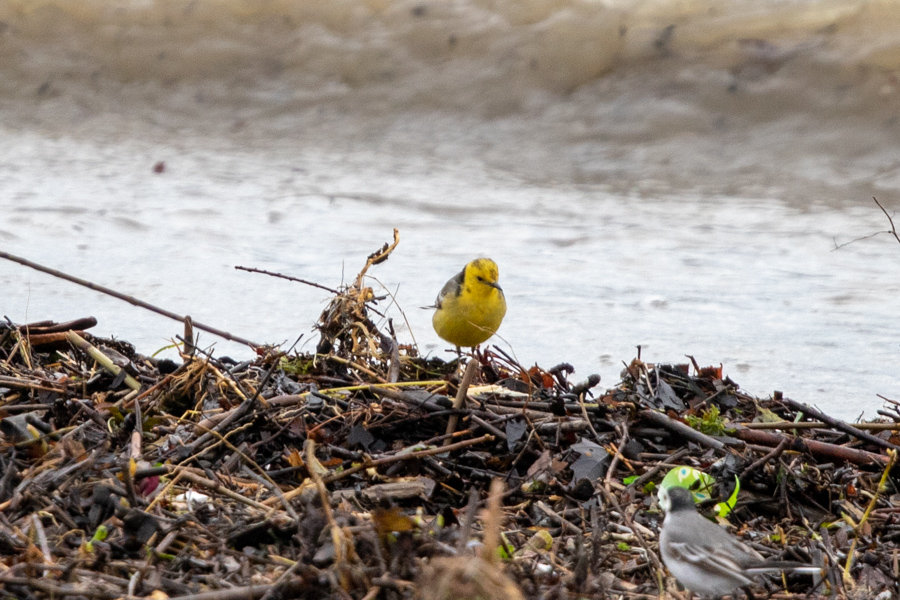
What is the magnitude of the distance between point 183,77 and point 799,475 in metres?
10.9

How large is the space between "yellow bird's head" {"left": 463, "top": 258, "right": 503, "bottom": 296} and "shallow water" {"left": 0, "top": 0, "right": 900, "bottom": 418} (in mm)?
264

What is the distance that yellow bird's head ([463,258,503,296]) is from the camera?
4586mm

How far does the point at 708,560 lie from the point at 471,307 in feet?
8.46

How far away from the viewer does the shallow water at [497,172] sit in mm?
5949

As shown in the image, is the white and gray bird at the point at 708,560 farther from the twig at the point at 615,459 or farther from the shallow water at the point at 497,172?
the shallow water at the point at 497,172

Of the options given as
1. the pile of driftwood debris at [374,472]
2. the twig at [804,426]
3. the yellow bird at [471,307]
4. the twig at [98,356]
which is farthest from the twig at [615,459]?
the yellow bird at [471,307]

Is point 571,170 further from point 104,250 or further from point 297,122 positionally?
point 104,250

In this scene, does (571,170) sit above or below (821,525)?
above

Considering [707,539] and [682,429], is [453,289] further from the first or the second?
[707,539]

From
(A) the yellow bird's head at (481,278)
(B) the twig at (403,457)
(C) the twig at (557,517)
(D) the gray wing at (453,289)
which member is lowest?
(C) the twig at (557,517)

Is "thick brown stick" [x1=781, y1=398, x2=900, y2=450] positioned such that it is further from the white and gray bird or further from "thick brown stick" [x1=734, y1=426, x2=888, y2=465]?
the white and gray bird

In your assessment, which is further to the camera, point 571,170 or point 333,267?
point 571,170

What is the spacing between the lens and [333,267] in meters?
6.88

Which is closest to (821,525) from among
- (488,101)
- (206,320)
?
(206,320)
